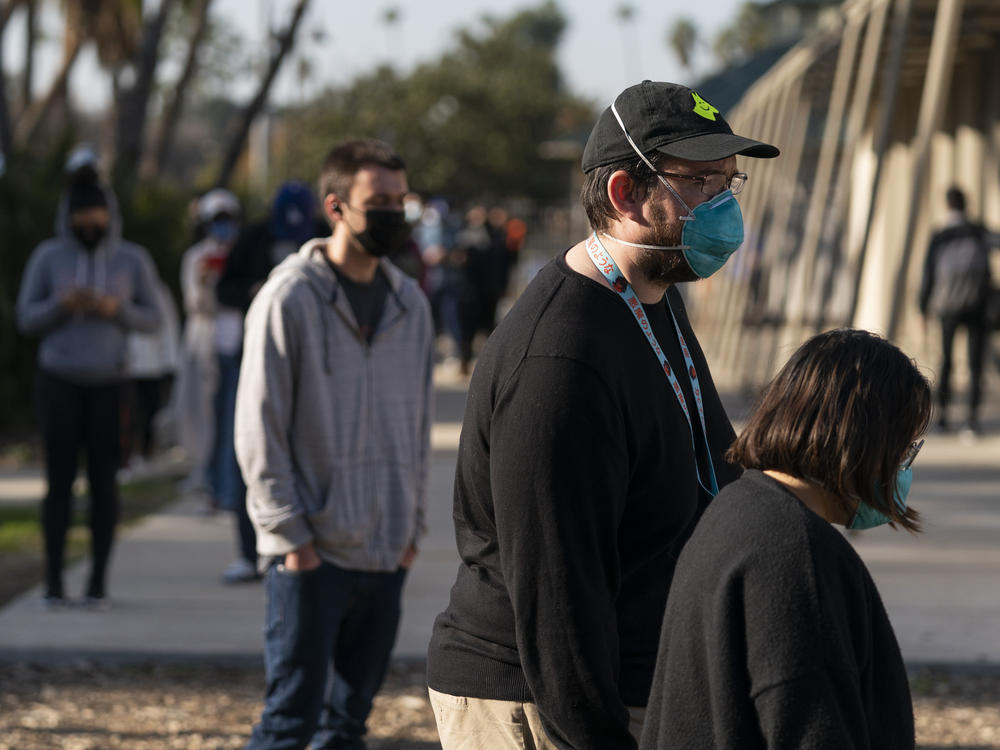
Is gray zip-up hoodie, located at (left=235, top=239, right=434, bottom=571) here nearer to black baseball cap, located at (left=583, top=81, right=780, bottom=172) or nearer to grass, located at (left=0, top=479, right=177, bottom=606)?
black baseball cap, located at (left=583, top=81, right=780, bottom=172)

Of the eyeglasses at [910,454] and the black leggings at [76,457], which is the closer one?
the eyeglasses at [910,454]

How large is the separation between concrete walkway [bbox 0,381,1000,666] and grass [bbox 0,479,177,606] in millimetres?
235

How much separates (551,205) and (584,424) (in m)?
59.3

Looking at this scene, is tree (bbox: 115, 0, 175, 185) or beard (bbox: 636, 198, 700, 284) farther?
tree (bbox: 115, 0, 175, 185)

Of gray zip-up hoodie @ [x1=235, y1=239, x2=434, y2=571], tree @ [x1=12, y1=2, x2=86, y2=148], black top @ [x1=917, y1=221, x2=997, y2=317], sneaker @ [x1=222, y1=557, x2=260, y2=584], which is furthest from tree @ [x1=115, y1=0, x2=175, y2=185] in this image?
gray zip-up hoodie @ [x1=235, y1=239, x2=434, y2=571]

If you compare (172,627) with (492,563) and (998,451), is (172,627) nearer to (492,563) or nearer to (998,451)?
(492,563)

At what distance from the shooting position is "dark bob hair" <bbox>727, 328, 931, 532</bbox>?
7.05 feet

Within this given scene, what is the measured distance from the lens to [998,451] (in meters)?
12.0

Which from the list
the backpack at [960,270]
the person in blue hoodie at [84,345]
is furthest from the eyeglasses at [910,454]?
the backpack at [960,270]

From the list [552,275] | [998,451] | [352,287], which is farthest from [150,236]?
[552,275]

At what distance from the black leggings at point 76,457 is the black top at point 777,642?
15.9 feet

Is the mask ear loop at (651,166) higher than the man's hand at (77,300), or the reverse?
the mask ear loop at (651,166)

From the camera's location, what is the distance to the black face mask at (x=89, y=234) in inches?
267

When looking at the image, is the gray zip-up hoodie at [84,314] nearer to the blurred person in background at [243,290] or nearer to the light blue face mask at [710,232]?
the blurred person in background at [243,290]
